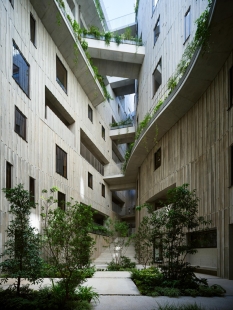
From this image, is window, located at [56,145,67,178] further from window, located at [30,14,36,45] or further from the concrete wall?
window, located at [30,14,36,45]

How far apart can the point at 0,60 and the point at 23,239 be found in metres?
8.53

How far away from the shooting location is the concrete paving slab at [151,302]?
297 inches

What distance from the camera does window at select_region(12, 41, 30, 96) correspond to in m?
15.5

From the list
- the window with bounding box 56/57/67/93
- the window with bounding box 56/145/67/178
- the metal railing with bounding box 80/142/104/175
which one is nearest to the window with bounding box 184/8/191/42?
the window with bounding box 56/57/67/93

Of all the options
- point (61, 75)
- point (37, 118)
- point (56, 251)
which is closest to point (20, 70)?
point (37, 118)

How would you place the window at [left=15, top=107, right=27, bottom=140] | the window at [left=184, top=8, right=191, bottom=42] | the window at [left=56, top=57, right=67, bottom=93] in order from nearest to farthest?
the window at [left=15, top=107, right=27, bottom=140]
the window at [left=184, top=8, right=191, bottom=42]
the window at [left=56, top=57, right=67, bottom=93]

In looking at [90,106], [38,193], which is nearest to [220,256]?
[38,193]

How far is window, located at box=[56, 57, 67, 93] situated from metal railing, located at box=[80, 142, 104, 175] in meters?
6.57

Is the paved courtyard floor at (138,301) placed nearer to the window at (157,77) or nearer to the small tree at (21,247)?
the small tree at (21,247)

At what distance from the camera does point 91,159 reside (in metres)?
31.0

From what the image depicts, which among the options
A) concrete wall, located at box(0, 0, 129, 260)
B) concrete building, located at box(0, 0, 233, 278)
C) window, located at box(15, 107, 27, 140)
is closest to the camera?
concrete building, located at box(0, 0, 233, 278)

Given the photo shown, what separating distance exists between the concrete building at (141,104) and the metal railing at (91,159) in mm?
107

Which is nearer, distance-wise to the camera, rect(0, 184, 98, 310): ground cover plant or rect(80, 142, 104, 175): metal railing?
rect(0, 184, 98, 310): ground cover plant

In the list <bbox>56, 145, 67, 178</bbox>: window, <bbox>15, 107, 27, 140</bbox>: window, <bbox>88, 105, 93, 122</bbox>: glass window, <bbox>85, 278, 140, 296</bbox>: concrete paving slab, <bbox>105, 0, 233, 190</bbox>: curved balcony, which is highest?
<bbox>88, 105, 93, 122</bbox>: glass window
